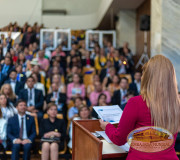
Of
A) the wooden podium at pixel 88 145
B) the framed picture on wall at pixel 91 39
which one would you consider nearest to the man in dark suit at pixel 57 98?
the wooden podium at pixel 88 145

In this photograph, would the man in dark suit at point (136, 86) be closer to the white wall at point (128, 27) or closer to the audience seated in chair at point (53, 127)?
the audience seated in chair at point (53, 127)

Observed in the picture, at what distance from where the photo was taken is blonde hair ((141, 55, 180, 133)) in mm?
1543

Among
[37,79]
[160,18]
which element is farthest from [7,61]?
[160,18]

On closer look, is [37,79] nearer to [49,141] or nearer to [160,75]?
[49,141]

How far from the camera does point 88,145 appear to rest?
182 cm

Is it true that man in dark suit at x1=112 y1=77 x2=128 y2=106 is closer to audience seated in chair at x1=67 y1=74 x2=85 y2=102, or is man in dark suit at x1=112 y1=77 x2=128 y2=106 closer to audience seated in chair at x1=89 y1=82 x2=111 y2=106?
audience seated in chair at x1=89 y1=82 x2=111 y2=106

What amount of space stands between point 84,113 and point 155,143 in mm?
2952

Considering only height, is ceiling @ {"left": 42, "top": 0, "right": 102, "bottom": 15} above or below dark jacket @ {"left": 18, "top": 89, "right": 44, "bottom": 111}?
above

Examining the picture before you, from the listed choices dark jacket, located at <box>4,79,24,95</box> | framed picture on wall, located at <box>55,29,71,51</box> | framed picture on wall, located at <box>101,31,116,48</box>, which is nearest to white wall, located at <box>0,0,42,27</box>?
dark jacket, located at <box>4,79,24,95</box>

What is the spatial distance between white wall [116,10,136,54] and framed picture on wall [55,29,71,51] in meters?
1.77

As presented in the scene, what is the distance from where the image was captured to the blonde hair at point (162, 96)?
154 centimetres

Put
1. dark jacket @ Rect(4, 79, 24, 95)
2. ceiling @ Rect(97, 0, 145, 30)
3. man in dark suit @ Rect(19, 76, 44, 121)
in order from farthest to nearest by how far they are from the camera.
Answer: ceiling @ Rect(97, 0, 145, 30) < dark jacket @ Rect(4, 79, 24, 95) < man in dark suit @ Rect(19, 76, 44, 121)

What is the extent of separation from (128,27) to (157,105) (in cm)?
875

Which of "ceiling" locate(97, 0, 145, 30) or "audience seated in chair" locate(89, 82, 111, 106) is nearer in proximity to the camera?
"audience seated in chair" locate(89, 82, 111, 106)
